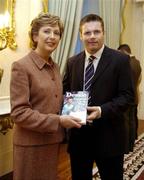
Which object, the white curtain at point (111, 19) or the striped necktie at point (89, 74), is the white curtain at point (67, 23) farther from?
the striped necktie at point (89, 74)

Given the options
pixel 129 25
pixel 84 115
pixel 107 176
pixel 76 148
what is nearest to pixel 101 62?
pixel 84 115

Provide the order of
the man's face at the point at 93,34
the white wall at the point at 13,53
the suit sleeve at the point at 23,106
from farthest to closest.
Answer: the white wall at the point at 13,53
the man's face at the point at 93,34
the suit sleeve at the point at 23,106

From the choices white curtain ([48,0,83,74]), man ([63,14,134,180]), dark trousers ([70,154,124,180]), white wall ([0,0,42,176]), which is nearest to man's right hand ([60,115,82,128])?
man ([63,14,134,180])

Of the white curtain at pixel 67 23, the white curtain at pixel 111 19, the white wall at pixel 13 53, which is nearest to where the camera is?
the white wall at pixel 13 53

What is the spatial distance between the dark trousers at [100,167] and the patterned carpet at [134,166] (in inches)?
53.7

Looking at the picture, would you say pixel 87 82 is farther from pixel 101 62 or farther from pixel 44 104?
pixel 44 104

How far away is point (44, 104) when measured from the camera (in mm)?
1735

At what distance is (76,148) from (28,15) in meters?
2.30

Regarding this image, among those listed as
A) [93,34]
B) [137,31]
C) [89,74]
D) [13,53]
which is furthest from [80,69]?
[137,31]

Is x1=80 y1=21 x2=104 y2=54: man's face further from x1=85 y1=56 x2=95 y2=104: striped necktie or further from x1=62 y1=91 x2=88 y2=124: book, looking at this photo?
x1=62 y1=91 x2=88 y2=124: book

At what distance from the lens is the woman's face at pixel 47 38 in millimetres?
1773

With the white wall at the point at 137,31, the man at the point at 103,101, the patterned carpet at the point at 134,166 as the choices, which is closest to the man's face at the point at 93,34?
the man at the point at 103,101

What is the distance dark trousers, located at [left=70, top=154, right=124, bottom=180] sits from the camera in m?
2.10

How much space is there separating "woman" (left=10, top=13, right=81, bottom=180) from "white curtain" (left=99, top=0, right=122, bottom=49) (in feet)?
13.7
